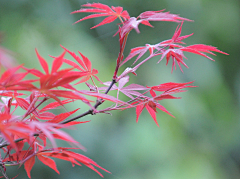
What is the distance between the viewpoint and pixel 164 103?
1.38m

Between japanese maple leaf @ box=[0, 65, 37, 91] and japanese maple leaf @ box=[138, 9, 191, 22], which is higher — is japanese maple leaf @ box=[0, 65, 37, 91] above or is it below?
below

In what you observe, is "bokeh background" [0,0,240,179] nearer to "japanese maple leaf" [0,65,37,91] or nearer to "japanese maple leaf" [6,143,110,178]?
"japanese maple leaf" [6,143,110,178]

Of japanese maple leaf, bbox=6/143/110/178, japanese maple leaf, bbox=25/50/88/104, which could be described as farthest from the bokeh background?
japanese maple leaf, bbox=25/50/88/104

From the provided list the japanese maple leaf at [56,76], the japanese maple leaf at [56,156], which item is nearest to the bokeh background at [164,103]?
the japanese maple leaf at [56,156]

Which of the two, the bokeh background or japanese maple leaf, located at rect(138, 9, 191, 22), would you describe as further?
the bokeh background

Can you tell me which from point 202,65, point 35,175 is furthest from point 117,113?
point 202,65

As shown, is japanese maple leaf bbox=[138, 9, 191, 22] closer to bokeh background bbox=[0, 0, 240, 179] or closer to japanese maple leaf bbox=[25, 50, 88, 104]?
japanese maple leaf bbox=[25, 50, 88, 104]

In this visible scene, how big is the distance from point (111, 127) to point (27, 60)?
1.98ft

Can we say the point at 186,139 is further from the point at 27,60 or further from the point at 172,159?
the point at 27,60

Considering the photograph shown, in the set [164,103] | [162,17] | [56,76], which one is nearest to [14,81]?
[56,76]

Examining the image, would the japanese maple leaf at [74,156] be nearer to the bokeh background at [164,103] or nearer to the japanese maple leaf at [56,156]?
the japanese maple leaf at [56,156]

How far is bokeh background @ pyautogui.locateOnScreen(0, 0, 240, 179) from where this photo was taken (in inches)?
50.8

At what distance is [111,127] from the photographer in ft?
4.45

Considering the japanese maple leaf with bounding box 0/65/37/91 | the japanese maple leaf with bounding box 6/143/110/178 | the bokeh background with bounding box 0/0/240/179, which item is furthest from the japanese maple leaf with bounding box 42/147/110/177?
the bokeh background with bounding box 0/0/240/179
